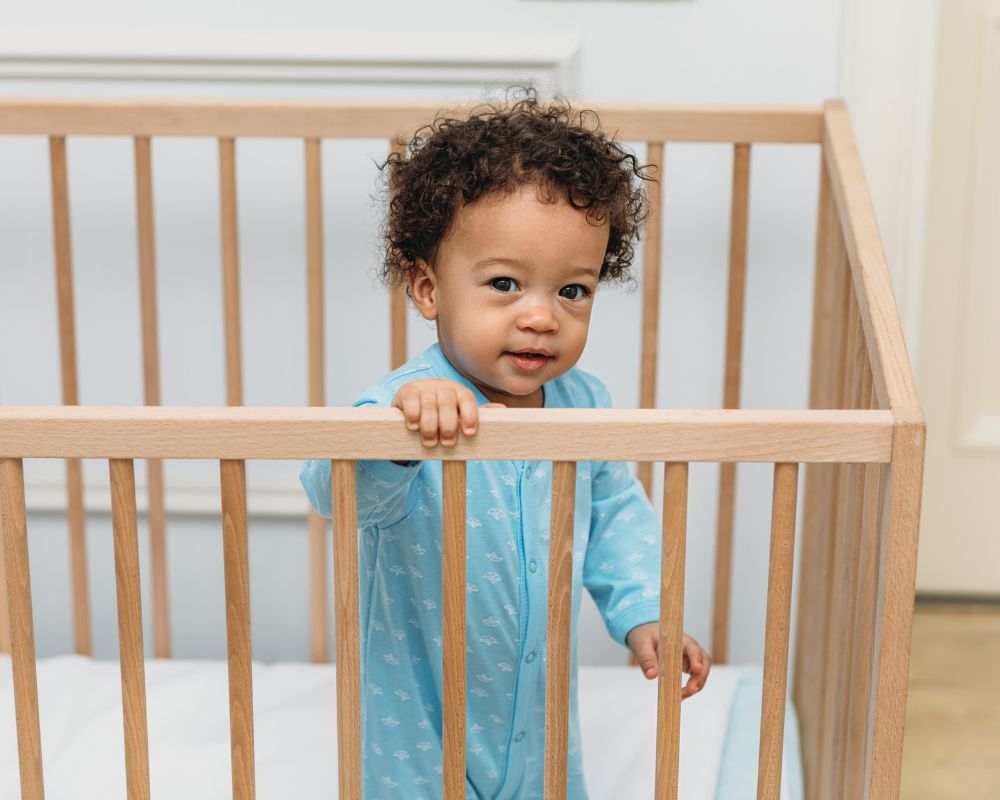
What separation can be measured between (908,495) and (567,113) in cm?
43

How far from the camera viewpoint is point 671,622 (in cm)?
79

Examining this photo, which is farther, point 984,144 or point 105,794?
point 984,144

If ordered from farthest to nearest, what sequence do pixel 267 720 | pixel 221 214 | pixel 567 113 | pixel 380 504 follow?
pixel 221 214 → pixel 267 720 → pixel 567 113 → pixel 380 504

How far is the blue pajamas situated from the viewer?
3.14 ft

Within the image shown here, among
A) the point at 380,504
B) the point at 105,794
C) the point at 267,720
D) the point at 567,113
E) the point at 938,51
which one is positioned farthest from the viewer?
the point at 938,51

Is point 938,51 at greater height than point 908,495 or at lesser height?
greater

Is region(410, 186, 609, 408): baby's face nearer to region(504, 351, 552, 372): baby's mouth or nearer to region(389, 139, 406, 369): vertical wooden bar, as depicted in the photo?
region(504, 351, 552, 372): baby's mouth

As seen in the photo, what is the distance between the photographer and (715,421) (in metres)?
0.76

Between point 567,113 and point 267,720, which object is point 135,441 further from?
point 267,720

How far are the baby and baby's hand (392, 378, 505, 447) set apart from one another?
87 mm

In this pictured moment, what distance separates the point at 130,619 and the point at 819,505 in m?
0.74

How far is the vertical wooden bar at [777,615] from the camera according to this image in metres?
0.78

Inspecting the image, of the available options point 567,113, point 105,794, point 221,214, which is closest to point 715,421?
point 567,113

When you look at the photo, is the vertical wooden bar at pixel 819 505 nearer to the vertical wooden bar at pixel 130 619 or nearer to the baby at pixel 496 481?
the baby at pixel 496 481
